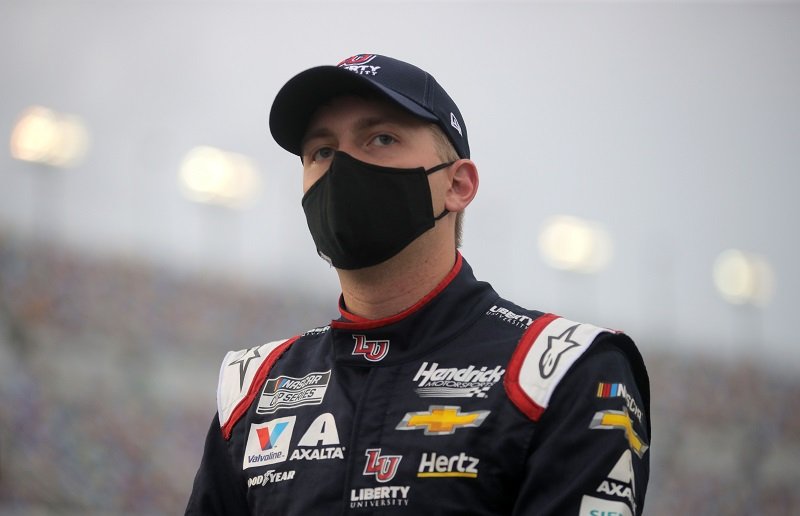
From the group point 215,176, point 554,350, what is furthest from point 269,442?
point 215,176

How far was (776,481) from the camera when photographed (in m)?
13.3

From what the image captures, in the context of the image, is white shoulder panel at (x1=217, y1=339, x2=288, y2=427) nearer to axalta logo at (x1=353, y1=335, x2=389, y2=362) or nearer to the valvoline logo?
axalta logo at (x1=353, y1=335, x2=389, y2=362)

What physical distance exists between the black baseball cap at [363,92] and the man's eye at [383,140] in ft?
0.27

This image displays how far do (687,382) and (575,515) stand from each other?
49.0ft

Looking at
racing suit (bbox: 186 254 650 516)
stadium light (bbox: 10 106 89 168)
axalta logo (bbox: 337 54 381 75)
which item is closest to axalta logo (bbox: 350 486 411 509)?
racing suit (bbox: 186 254 650 516)

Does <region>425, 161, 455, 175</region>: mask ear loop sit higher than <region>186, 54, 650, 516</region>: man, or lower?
higher

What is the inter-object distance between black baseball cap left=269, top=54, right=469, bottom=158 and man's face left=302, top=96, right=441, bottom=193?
1.2 inches

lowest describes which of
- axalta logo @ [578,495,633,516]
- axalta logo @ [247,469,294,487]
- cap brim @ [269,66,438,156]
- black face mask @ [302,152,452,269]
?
axalta logo @ [247,469,294,487]

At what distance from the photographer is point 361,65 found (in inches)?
77.0

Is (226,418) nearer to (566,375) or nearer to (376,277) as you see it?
(376,277)

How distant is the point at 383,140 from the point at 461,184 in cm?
23

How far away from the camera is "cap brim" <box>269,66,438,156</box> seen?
1.87 meters

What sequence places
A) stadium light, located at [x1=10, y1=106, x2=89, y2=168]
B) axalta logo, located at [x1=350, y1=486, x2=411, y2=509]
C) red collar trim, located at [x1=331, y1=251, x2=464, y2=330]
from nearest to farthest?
axalta logo, located at [x1=350, y1=486, x2=411, y2=509]
red collar trim, located at [x1=331, y1=251, x2=464, y2=330]
stadium light, located at [x1=10, y1=106, x2=89, y2=168]

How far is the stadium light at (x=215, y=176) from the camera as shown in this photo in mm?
16219
